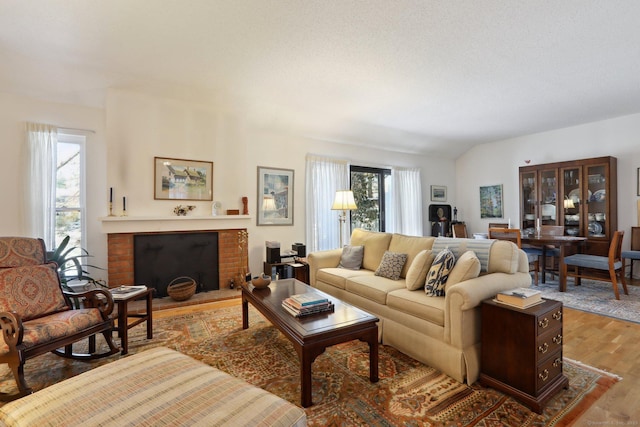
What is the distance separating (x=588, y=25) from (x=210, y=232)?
4.55m

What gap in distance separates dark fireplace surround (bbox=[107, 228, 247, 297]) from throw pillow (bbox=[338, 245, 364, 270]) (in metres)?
1.64

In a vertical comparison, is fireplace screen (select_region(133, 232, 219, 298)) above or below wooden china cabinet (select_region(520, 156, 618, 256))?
below

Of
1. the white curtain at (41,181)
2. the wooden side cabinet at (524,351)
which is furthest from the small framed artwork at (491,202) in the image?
the white curtain at (41,181)

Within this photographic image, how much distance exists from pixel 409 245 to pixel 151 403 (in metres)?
2.61

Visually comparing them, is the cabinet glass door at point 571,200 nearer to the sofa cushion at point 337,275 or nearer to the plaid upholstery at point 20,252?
the sofa cushion at point 337,275

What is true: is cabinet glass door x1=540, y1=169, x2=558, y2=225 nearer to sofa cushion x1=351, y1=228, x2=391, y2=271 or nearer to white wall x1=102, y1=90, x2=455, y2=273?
white wall x1=102, y1=90, x2=455, y2=273

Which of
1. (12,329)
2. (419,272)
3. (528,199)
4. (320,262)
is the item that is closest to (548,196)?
(528,199)

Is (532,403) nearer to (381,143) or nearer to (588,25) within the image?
(588,25)

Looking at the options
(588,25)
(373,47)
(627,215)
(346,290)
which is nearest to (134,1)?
(373,47)

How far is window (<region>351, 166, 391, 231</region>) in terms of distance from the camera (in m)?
5.95

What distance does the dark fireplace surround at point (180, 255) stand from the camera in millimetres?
3635

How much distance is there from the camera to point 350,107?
170 inches

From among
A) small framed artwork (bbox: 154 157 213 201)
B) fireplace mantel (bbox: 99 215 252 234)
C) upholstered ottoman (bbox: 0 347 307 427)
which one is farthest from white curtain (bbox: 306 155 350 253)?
upholstered ottoman (bbox: 0 347 307 427)

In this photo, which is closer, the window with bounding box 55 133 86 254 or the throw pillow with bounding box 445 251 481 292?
the throw pillow with bounding box 445 251 481 292
